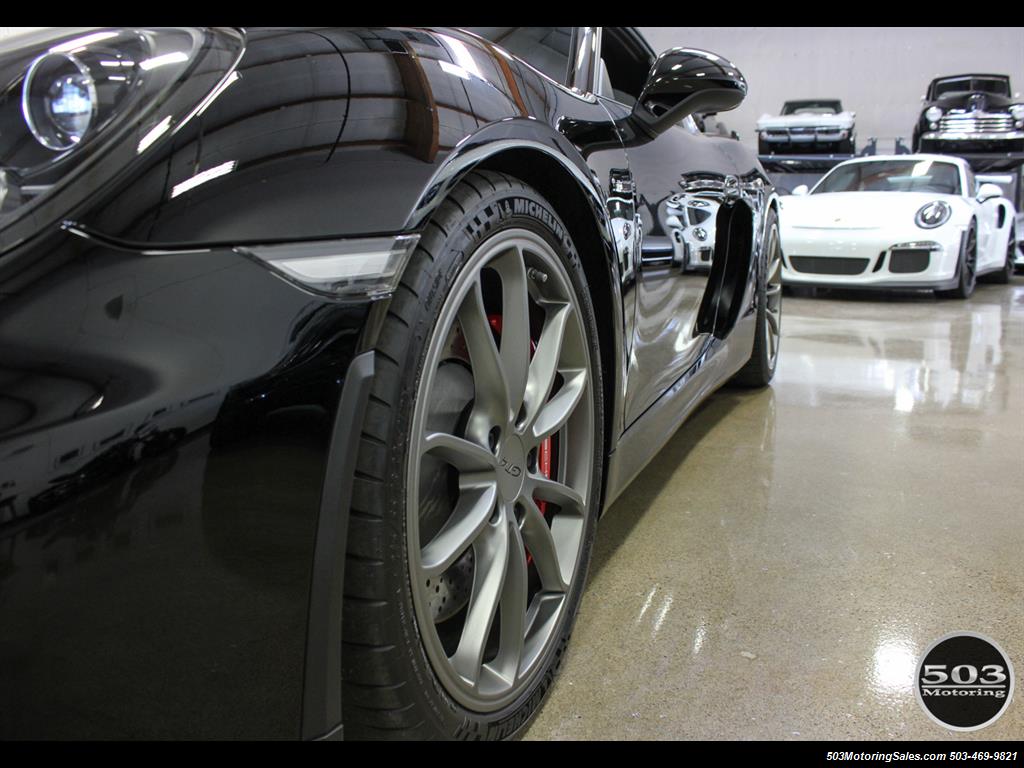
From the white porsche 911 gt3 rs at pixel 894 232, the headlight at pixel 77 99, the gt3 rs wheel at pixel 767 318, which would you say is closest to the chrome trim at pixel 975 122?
the white porsche 911 gt3 rs at pixel 894 232

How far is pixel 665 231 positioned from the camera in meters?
1.75

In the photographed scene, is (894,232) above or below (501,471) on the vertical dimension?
below

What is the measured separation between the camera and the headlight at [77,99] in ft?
2.32

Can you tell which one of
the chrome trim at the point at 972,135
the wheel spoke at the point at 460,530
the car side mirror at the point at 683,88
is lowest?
the chrome trim at the point at 972,135

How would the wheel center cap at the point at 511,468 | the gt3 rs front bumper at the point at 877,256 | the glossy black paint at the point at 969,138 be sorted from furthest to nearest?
1. the glossy black paint at the point at 969,138
2. the gt3 rs front bumper at the point at 877,256
3. the wheel center cap at the point at 511,468

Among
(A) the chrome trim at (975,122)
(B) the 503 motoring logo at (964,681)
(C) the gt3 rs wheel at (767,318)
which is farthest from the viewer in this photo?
(A) the chrome trim at (975,122)

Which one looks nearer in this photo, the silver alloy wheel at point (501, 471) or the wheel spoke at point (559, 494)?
the silver alloy wheel at point (501, 471)

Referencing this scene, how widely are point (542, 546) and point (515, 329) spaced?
321 millimetres

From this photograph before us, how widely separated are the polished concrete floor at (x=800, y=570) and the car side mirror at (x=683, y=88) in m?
0.90

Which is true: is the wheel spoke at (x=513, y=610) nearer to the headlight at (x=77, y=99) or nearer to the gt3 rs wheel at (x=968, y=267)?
the headlight at (x=77, y=99)

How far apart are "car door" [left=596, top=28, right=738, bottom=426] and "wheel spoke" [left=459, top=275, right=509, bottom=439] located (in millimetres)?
511

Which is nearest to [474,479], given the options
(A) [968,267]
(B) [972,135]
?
(A) [968,267]

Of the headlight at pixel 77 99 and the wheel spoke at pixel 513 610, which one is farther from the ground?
the headlight at pixel 77 99

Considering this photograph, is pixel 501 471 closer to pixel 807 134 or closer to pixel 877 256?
pixel 877 256
